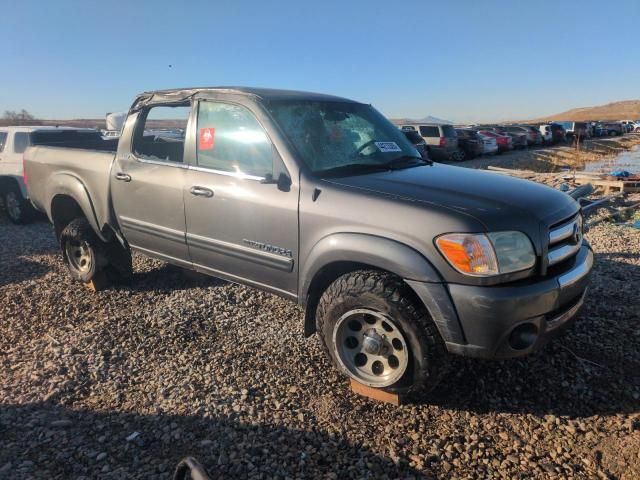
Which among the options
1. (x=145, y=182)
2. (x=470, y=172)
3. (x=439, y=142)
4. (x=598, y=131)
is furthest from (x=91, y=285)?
(x=598, y=131)

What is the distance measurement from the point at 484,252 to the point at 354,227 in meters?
0.75

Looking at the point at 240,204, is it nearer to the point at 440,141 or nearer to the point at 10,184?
the point at 10,184

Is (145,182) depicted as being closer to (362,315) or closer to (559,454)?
(362,315)

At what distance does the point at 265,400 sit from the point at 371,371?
0.70 m

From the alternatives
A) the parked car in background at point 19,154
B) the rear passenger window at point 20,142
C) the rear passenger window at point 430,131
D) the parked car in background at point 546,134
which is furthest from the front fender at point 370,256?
the parked car in background at point 546,134

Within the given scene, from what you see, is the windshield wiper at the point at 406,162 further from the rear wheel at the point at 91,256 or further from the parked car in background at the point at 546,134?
the parked car in background at the point at 546,134

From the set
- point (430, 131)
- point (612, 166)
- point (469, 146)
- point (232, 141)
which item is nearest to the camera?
point (232, 141)

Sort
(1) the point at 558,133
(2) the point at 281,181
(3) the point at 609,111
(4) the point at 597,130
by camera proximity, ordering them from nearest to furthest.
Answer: (2) the point at 281,181, (1) the point at 558,133, (4) the point at 597,130, (3) the point at 609,111

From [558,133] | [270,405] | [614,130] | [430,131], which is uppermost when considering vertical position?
[614,130]

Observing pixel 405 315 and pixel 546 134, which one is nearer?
A: pixel 405 315

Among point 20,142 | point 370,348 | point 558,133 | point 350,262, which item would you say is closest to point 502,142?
point 558,133

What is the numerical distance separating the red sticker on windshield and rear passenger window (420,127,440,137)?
1798cm

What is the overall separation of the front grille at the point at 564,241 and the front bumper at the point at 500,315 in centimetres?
13

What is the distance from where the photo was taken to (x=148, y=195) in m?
3.90
